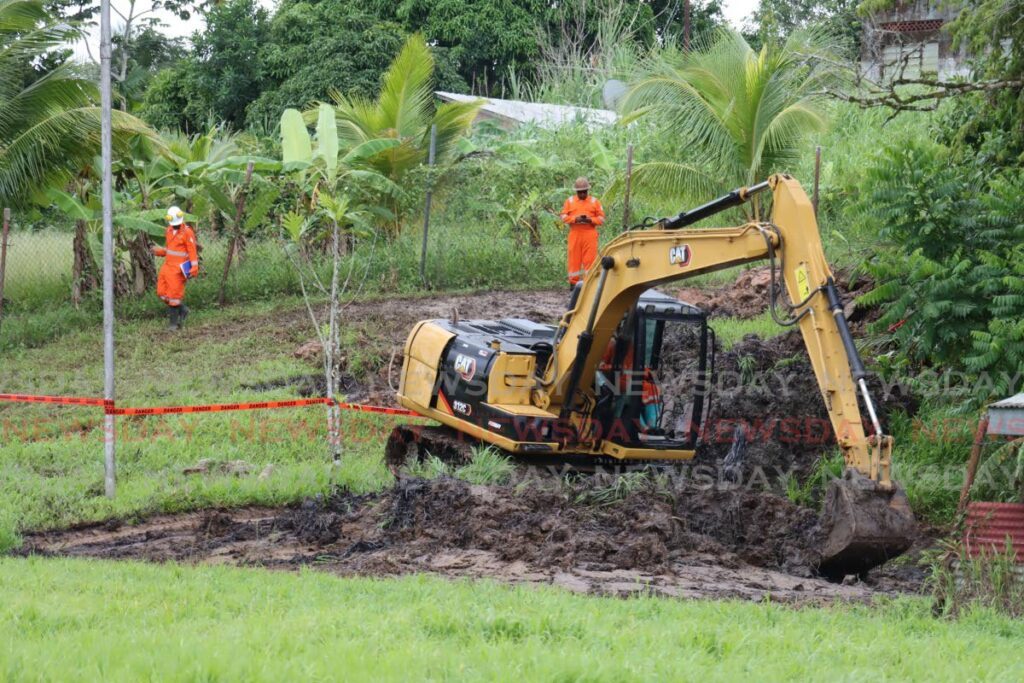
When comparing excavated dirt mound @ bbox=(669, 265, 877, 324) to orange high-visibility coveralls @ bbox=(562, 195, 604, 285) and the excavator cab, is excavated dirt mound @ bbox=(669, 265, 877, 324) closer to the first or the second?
orange high-visibility coveralls @ bbox=(562, 195, 604, 285)

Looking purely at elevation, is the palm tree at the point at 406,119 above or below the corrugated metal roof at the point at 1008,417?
above

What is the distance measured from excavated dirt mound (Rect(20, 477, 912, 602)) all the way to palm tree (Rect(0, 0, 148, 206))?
9.90 m

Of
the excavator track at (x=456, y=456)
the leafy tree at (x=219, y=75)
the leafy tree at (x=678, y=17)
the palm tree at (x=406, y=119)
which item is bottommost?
the excavator track at (x=456, y=456)

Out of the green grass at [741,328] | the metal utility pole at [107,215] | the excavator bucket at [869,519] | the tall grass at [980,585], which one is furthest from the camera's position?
the green grass at [741,328]

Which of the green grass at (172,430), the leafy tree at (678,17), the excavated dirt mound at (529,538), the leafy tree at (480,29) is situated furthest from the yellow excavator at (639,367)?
the leafy tree at (678,17)

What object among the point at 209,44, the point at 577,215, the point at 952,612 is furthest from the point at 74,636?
the point at 209,44

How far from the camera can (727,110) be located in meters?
19.5

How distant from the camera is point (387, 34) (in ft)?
111

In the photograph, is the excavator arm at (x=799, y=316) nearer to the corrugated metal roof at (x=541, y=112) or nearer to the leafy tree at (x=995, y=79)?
the leafy tree at (x=995, y=79)

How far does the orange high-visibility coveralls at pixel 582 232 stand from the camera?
18406mm

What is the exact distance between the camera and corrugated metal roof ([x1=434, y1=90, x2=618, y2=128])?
106 ft

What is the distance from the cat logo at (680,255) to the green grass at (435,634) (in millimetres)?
3245

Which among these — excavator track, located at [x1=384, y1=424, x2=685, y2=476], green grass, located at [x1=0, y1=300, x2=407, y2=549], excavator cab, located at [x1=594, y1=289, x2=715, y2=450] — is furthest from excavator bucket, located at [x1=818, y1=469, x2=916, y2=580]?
green grass, located at [x1=0, y1=300, x2=407, y2=549]

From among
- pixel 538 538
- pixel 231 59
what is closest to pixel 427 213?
pixel 538 538
